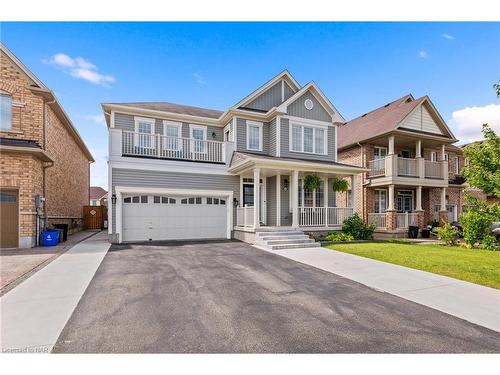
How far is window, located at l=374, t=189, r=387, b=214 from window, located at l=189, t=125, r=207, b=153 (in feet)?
39.7

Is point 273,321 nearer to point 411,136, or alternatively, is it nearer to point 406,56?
point 406,56

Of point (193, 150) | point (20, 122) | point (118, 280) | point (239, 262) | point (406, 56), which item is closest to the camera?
point (118, 280)

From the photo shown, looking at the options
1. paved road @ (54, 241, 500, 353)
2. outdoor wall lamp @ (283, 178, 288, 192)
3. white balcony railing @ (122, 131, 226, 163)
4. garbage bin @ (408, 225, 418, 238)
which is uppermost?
white balcony railing @ (122, 131, 226, 163)

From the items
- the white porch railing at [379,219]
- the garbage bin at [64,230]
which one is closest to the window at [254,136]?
the white porch railing at [379,219]

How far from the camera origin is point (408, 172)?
17375 millimetres

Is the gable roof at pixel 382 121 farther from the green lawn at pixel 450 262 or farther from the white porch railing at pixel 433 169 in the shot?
the green lawn at pixel 450 262

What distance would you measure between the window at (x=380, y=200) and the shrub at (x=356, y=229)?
5.24m

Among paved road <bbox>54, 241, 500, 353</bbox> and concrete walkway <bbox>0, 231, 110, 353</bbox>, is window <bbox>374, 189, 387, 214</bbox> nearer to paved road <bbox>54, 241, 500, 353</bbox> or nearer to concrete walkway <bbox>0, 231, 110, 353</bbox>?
paved road <bbox>54, 241, 500, 353</bbox>

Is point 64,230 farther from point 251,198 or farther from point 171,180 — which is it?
point 251,198

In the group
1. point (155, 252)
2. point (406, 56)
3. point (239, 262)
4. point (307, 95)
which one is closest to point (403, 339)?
point (239, 262)

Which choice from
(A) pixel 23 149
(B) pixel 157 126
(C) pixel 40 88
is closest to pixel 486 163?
(B) pixel 157 126

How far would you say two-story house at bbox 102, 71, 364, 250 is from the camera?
12414 mm

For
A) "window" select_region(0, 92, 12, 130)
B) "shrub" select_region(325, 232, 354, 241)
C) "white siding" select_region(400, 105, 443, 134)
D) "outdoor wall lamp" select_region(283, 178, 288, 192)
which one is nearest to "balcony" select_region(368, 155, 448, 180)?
"white siding" select_region(400, 105, 443, 134)

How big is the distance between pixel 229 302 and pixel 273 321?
109cm
